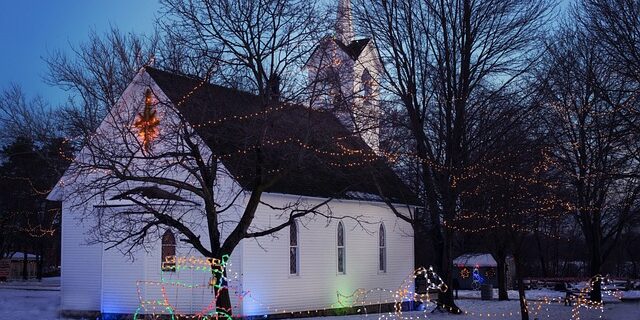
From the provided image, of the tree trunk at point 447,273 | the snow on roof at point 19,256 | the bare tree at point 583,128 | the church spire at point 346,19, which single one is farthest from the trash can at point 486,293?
the snow on roof at point 19,256

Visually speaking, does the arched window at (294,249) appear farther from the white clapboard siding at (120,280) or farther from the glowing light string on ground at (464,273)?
the glowing light string on ground at (464,273)

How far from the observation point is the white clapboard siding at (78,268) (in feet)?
91.4

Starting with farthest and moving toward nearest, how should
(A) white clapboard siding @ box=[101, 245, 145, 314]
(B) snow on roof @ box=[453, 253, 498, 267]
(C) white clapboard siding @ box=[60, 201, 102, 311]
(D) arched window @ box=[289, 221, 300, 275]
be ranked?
(B) snow on roof @ box=[453, 253, 498, 267], (D) arched window @ box=[289, 221, 300, 275], (C) white clapboard siding @ box=[60, 201, 102, 311], (A) white clapboard siding @ box=[101, 245, 145, 314]

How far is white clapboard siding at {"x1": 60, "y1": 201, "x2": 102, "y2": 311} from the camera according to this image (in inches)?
1096

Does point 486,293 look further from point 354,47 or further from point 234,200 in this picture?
point 234,200

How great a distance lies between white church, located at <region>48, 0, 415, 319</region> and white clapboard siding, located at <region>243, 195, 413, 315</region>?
6 centimetres

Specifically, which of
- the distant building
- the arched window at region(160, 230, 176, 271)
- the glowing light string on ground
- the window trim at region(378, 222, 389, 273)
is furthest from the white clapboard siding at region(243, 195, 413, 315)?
the glowing light string on ground

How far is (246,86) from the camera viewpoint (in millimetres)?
20391

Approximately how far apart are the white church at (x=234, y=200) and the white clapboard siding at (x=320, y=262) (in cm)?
6

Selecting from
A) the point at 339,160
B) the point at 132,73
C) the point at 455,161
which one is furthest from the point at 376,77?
the point at 132,73

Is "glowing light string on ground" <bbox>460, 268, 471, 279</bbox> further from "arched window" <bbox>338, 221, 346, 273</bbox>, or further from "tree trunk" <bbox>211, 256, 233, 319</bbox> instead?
"tree trunk" <bbox>211, 256, 233, 319</bbox>

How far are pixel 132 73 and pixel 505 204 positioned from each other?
35.7 ft

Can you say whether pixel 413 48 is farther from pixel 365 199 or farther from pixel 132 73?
pixel 132 73

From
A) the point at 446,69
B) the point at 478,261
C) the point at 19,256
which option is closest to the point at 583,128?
the point at 446,69
